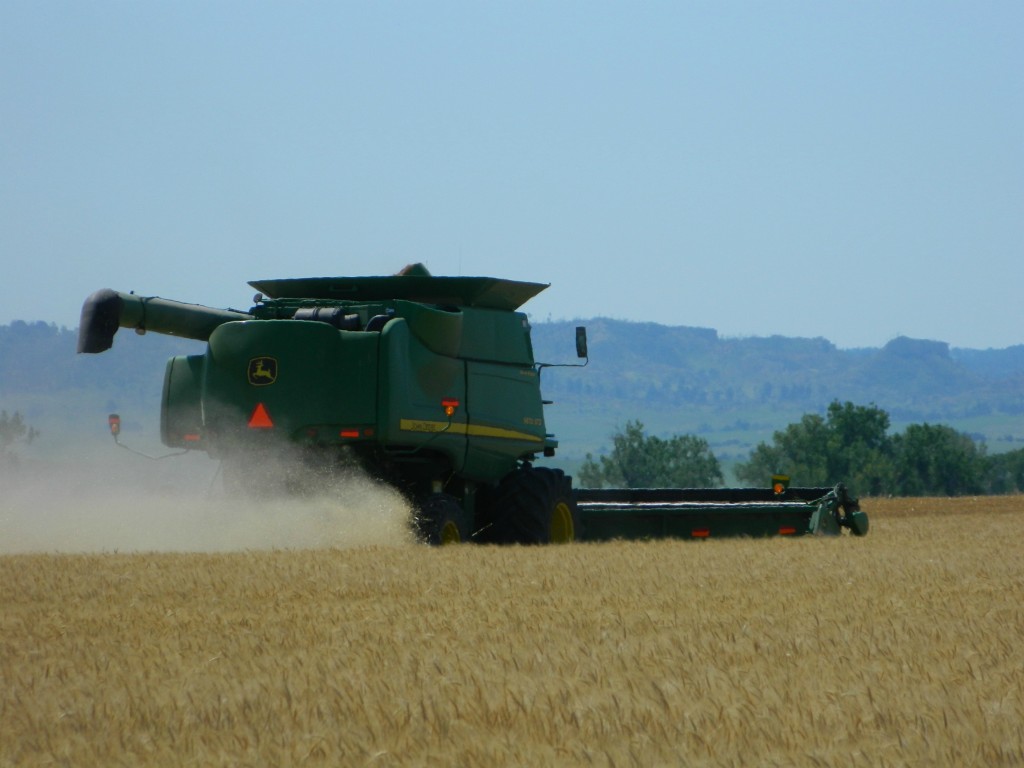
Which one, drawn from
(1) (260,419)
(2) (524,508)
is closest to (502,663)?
(1) (260,419)

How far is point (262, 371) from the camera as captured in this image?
16188 millimetres

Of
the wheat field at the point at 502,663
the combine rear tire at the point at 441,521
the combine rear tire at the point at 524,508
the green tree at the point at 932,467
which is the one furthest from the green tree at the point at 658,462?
the wheat field at the point at 502,663

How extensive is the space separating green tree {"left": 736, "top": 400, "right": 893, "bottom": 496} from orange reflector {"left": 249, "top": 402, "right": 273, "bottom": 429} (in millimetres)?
82641

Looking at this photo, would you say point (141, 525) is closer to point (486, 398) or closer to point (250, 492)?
Answer: point (250, 492)

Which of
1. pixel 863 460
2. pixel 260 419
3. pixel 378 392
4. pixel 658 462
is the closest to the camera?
pixel 378 392

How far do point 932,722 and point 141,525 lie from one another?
12.3m

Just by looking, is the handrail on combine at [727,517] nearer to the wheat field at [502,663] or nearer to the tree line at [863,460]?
the wheat field at [502,663]

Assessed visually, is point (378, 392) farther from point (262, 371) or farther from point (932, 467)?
point (932, 467)

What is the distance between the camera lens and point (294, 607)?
10.3 m

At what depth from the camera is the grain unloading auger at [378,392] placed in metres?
16.1

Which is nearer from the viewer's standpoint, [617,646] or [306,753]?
[306,753]

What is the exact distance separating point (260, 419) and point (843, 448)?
88680mm

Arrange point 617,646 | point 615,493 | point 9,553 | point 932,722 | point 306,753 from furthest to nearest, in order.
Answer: point 615,493, point 9,553, point 617,646, point 932,722, point 306,753

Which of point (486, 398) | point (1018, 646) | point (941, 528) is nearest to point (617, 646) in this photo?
point (1018, 646)
